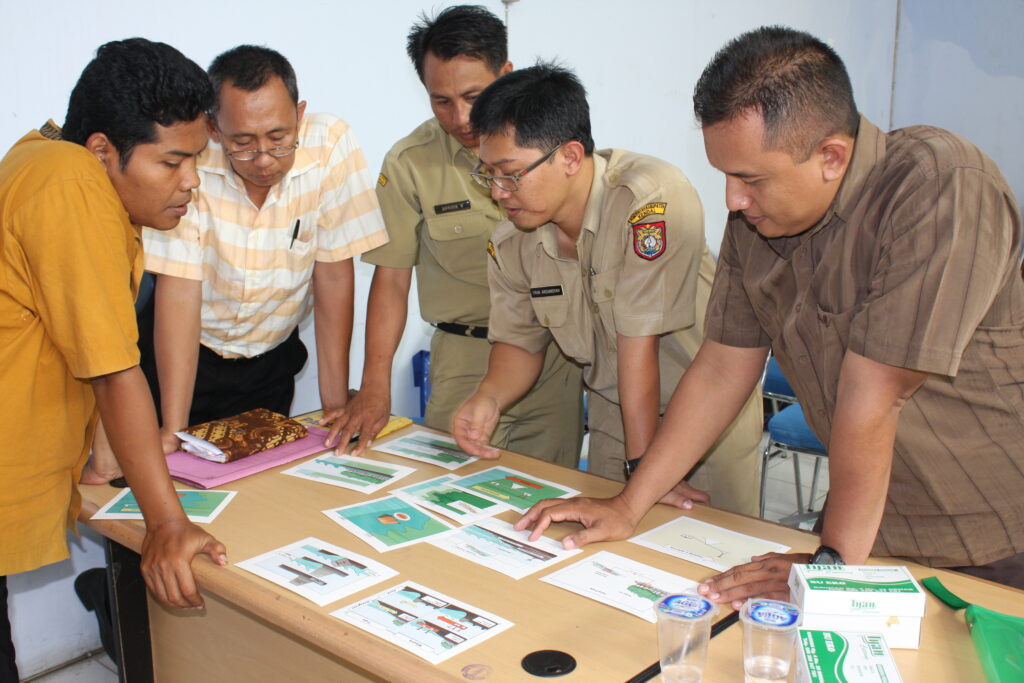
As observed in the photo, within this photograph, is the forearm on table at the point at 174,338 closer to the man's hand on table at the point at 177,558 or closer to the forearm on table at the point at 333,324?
the forearm on table at the point at 333,324

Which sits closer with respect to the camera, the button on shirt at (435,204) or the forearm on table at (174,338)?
the forearm on table at (174,338)

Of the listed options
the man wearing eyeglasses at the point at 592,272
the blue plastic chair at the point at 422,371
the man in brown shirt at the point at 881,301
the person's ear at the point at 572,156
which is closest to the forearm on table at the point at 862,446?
the man in brown shirt at the point at 881,301

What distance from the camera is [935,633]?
1286mm

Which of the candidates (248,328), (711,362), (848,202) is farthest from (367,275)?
(848,202)

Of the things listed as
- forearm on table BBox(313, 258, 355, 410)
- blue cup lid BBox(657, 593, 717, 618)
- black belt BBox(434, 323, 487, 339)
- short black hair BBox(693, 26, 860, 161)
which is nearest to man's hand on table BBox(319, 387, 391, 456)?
forearm on table BBox(313, 258, 355, 410)

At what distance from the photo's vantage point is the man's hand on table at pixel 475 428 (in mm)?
2074

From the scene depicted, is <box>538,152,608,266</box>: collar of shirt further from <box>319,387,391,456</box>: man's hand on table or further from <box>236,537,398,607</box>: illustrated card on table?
<box>236,537,398,607</box>: illustrated card on table

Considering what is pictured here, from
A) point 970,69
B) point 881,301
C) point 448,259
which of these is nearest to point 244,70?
point 448,259

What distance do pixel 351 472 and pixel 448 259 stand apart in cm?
87

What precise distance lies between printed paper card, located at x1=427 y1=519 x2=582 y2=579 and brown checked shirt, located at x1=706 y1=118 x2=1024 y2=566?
21.2 inches

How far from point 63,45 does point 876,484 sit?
245 cm

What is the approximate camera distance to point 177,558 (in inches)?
60.6

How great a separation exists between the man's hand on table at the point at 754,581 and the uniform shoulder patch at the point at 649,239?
2.33ft

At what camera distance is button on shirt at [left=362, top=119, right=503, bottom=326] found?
101 inches
